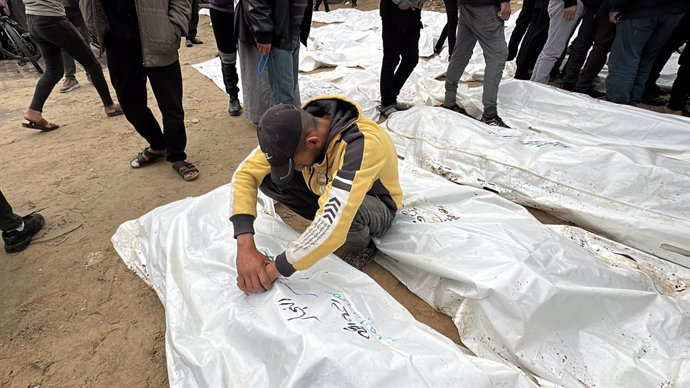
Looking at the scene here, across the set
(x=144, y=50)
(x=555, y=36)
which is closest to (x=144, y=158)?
(x=144, y=50)

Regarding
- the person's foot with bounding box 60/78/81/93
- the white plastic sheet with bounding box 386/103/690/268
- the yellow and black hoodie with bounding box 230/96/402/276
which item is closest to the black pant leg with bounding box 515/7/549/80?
the white plastic sheet with bounding box 386/103/690/268

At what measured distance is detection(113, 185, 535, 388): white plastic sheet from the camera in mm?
993

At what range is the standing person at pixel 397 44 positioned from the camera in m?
2.84

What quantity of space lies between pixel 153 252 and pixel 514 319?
1.50 meters

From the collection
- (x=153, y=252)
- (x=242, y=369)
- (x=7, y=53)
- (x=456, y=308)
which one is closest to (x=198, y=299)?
(x=242, y=369)

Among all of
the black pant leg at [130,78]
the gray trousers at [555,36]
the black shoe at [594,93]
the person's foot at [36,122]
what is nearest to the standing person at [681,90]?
the black shoe at [594,93]

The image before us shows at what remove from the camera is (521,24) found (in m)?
3.84

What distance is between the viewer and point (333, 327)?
111cm

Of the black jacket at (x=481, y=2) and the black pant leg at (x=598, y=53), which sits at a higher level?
the black jacket at (x=481, y=2)

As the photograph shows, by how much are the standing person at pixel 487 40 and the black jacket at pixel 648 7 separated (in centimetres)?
84

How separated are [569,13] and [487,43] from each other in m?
0.87

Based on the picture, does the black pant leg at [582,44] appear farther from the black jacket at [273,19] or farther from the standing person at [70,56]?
the standing person at [70,56]

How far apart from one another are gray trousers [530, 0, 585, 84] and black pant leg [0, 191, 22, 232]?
3.94 metres

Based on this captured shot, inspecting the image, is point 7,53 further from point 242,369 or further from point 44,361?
point 242,369
